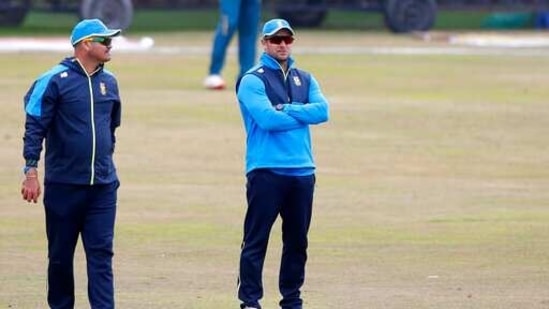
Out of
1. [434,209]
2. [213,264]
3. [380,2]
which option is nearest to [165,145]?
[434,209]

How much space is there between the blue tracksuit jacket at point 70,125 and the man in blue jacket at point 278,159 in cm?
88

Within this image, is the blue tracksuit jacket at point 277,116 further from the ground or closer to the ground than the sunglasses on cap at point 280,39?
closer to the ground

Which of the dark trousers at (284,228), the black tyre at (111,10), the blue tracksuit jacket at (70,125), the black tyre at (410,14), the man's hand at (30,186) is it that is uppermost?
the blue tracksuit jacket at (70,125)

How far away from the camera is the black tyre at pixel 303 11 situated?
35.0 metres

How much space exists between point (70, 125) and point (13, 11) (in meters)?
25.8

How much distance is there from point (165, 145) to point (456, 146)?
297 centimetres

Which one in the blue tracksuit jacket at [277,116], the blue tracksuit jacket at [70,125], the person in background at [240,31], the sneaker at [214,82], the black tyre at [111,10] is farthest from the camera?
the black tyre at [111,10]

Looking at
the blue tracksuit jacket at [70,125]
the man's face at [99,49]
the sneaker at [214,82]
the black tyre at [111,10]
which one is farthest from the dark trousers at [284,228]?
the black tyre at [111,10]

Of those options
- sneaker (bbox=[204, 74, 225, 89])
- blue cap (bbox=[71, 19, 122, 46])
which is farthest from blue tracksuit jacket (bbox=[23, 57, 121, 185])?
sneaker (bbox=[204, 74, 225, 89])

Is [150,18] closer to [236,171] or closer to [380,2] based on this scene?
[380,2]

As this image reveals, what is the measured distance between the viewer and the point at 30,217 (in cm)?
1416

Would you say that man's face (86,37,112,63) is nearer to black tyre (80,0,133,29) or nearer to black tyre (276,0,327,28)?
black tyre (80,0,133,29)

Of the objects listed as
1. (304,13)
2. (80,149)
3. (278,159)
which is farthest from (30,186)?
(304,13)

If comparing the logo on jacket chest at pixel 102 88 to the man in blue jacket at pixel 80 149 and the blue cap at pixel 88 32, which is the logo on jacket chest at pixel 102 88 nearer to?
the man in blue jacket at pixel 80 149
